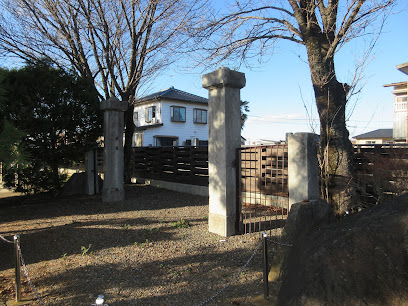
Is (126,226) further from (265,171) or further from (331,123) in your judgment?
(331,123)

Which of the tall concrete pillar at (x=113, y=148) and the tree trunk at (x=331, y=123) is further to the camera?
the tall concrete pillar at (x=113, y=148)

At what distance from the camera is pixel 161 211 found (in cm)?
811

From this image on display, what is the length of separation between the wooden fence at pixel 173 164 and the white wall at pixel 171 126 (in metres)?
12.7

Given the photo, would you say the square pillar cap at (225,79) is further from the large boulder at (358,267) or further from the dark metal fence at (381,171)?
the large boulder at (358,267)

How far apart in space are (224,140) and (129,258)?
254cm

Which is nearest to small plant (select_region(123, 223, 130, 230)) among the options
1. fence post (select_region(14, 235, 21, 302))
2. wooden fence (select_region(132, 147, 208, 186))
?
fence post (select_region(14, 235, 21, 302))

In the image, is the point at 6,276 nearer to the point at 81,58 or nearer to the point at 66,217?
the point at 66,217

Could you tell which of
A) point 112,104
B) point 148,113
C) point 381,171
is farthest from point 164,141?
point 381,171

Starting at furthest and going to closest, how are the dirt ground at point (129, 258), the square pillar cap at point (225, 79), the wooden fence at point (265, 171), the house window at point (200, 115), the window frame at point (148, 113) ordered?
the house window at point (200, 115) < the window frame at point (148, 113) < the wooden fence at point (265, 171) < the square pillar cap at point (225, 79) < the dirt ground at point (129, 258)

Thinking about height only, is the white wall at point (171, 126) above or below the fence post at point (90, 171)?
above

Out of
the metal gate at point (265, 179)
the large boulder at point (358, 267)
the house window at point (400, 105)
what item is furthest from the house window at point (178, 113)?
the large boulder at point (358, 267)

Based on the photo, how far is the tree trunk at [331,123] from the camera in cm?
648

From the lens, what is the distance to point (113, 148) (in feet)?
31.1

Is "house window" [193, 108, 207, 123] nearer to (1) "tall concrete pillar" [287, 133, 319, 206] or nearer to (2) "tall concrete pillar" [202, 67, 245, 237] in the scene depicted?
(2) "tall concrete pillar" [202, 67, 245, 237]
